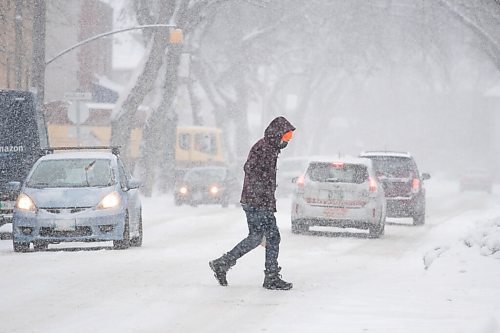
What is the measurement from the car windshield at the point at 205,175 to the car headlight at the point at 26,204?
20.5m

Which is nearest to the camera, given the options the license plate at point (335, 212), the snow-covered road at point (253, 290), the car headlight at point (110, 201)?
the snow-covered road at point (253, 290)

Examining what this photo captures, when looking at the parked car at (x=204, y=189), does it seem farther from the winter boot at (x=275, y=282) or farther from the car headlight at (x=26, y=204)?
the winter boot at (x=275, y=282)

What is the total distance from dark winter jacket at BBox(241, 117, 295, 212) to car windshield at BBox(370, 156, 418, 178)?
15959 millimetres

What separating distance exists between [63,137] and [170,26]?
9.01 meters

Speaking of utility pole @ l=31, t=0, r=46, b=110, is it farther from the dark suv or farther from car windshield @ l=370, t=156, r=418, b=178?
the dark suv

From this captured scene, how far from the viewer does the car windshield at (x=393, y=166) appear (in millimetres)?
28031

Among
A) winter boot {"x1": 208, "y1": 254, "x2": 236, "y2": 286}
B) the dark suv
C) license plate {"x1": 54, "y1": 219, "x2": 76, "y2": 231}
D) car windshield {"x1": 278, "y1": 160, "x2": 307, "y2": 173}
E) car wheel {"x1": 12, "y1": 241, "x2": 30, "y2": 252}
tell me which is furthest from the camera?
car windshield {"x1": 278, "y1": 160, "x2": 307, "y2": 173}

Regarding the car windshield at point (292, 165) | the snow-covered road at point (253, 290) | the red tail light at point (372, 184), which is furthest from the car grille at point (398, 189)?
the car windshield at point (292, 165)

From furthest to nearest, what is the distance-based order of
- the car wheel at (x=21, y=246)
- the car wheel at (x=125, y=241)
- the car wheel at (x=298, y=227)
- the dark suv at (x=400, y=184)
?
the dark suv at (x=400, y=184), the car wheel at (x=298, y=227), the car wheel at (x=125, y=241), the car wheel at (x=21, y=246)

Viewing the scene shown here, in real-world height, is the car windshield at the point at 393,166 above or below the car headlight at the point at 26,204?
above

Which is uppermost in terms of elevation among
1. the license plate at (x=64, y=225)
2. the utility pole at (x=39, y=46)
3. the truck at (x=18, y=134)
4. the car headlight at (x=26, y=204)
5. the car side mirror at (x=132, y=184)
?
the utility pole at (x=39, y=46)

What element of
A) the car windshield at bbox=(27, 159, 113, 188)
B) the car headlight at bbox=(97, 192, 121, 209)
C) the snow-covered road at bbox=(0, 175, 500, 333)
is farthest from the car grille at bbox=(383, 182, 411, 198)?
the car headlight at bbox=(97, 192, 121, 209)

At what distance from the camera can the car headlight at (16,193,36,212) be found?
57.0 ft

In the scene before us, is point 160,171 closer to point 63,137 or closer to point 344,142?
point 63,137
